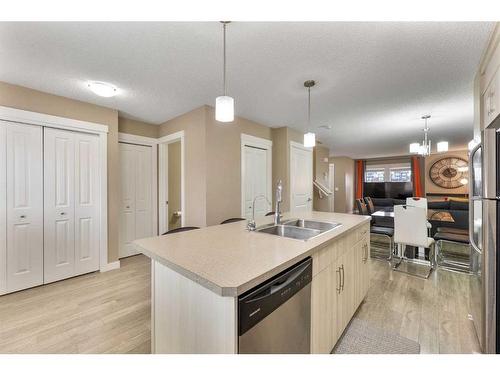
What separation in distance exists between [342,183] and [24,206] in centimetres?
901

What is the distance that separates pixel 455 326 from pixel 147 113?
433 centimetres

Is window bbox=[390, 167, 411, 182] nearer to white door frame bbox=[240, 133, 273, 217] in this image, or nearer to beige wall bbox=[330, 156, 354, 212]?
beige wall bbox=[330, 156, 354, 212]

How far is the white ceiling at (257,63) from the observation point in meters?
1.58

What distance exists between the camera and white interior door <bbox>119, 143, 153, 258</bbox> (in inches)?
139

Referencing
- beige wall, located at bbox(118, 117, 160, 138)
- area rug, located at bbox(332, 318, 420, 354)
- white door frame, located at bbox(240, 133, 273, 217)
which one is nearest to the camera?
area rug, located at bbox(332, 318, 420, 354)

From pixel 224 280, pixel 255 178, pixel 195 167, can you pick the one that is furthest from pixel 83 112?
pixel 224 280

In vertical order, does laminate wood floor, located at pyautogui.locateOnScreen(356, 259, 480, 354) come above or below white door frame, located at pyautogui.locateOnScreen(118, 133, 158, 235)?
below

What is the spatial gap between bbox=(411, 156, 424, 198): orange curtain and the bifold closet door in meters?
9.92

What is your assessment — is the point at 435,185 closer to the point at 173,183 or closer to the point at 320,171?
the point at 320,171

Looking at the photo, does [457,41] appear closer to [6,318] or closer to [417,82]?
[417,82]

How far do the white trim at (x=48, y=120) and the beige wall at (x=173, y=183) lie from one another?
1.27 metres

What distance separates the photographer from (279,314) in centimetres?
97

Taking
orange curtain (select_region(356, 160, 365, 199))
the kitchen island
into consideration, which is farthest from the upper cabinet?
orange curtain (select_region(356, 160, 365, 199))

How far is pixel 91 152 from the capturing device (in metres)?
2.93
